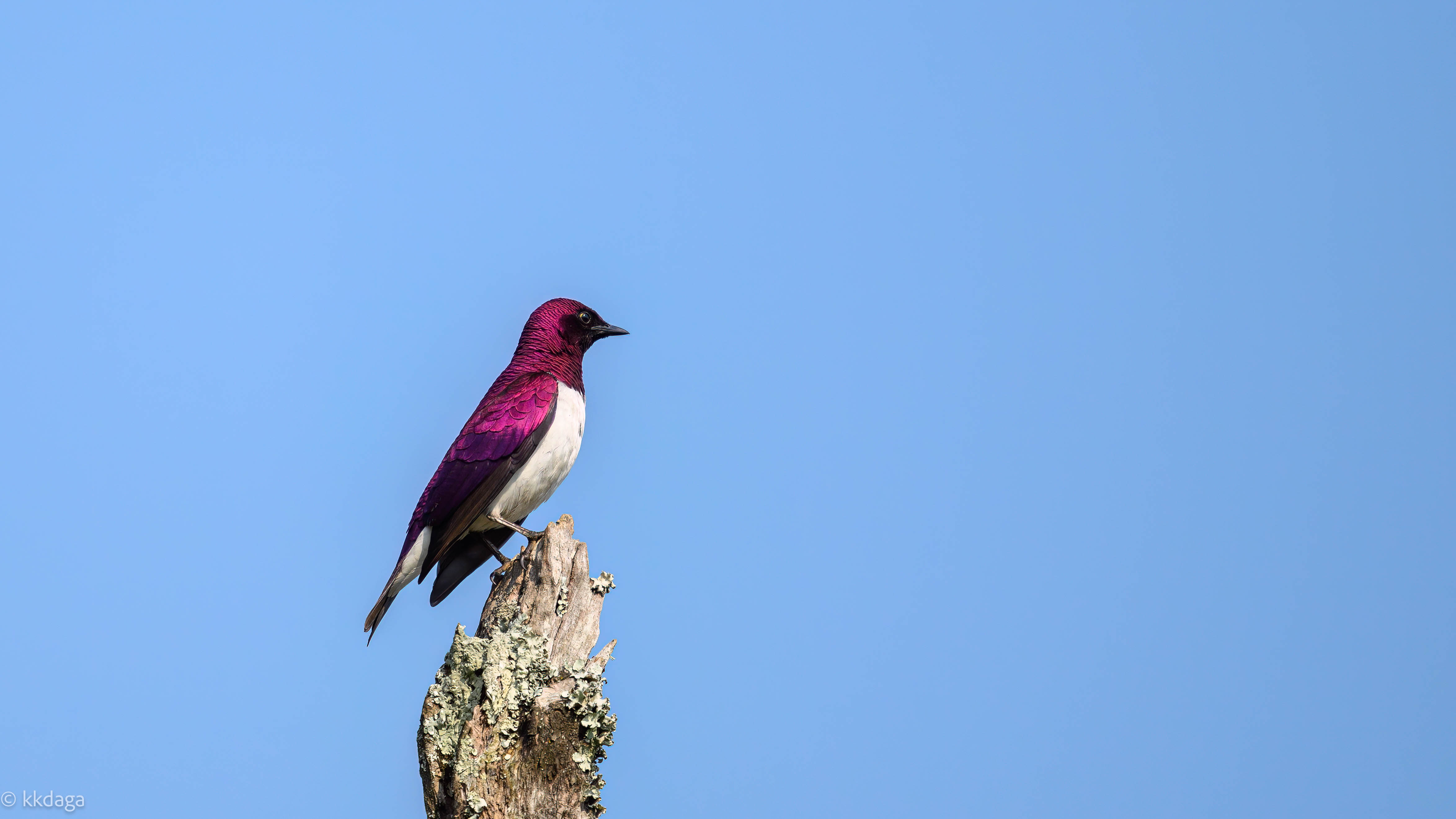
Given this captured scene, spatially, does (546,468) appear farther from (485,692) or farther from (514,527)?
(485,692)

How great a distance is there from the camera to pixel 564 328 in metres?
8.57

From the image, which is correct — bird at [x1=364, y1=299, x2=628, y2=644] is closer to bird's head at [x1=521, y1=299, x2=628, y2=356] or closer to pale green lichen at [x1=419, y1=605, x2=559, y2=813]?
bird's head at [x1=521, y1=299, x2=628, y2=356]

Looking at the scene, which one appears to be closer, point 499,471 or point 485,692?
point 485,692

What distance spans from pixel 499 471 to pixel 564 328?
1459 mm

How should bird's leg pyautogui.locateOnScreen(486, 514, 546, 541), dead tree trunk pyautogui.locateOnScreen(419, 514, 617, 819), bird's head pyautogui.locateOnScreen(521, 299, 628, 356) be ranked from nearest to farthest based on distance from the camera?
1. dead tree trunk pyautogui.locateOnScreen(419, 514, 617, 819)
2. bird's leg pyautogui.locateOnScreen(486, 514, 546, 541)
3. bird's head pyautogui.locateOnScreen(521, 299, 628, 356)

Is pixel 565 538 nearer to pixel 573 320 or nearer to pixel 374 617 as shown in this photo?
pixel 374 617

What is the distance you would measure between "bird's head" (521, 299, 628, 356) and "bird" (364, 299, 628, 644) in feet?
0.05

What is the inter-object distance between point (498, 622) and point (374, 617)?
1.60 metres

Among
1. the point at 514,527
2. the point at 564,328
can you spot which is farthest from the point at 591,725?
the point at 564,328

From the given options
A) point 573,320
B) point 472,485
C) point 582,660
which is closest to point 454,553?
point 472,485

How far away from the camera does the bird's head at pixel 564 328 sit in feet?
27.7

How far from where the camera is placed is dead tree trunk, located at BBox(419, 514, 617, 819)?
547 cm

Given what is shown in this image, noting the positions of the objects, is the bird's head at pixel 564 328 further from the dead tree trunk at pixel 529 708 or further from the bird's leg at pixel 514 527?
the dead tree trunk at pixel 529 708

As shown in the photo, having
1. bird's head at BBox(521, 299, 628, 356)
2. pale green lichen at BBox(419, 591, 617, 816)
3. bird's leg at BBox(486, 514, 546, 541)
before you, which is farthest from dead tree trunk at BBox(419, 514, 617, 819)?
bird's head at BBox(521, 299, 628, 356)
